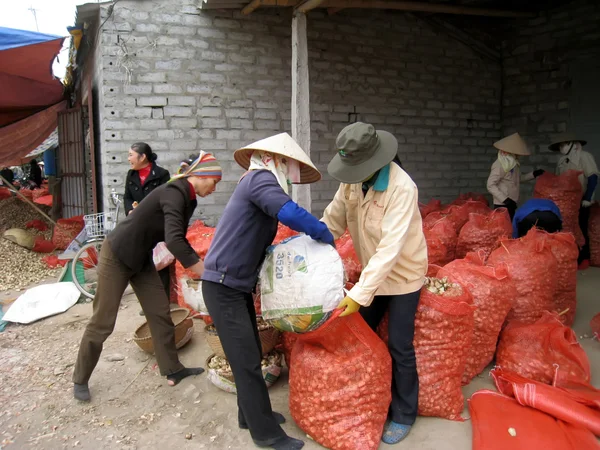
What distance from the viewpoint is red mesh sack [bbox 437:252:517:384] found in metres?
3.04

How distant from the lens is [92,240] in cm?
Result: 569

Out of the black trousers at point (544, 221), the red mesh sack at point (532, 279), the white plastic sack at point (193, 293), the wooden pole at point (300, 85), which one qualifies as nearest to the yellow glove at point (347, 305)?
the red mesh sack at point (532, 279)

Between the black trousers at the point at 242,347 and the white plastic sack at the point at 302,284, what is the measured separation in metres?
0.15

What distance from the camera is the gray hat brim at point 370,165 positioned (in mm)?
2383

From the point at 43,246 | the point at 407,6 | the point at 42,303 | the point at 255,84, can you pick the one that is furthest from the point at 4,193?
the point at 407,6

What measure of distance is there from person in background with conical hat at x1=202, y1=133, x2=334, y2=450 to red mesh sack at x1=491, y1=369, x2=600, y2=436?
1.35 meters

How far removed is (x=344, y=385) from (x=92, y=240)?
437 cm

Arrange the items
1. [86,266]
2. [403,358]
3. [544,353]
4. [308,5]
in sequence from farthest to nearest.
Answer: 1. [86,266]
2. [308,5]
3. [544,353]
4. [403,358]

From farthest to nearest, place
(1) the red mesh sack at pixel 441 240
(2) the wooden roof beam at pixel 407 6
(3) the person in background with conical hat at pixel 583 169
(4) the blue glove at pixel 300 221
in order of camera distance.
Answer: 1. (3) the person in background with conical hat at pixel 583 169
2. (2) the wooden roof beam at pixel 407 6
3. (1) the red mesh sack at pixel 441 240
4. (4) the blue glove at pixel 300 221

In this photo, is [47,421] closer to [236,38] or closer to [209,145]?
[209,145]

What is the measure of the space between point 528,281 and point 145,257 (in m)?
2.80

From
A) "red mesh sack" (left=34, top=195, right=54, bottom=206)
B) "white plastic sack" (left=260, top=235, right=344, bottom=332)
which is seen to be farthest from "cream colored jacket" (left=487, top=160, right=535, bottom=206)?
"red mesh sack" (left=34, top=195, right=54, bottom=206)

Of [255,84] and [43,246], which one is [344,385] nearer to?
[255,84]

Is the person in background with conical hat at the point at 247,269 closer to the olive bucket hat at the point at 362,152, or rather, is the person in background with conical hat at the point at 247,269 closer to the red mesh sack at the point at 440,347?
the olive bucket hat at the point at 362,152
